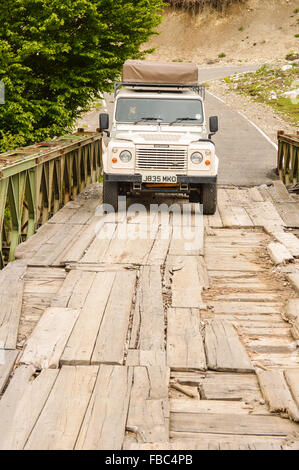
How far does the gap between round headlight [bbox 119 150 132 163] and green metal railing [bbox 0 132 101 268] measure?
112 centimetres

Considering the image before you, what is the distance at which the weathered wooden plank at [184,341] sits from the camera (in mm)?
4258

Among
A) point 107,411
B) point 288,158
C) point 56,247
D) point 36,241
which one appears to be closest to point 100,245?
point 56,247

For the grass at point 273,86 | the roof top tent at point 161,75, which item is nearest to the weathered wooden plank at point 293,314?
the roof top tent at point 161,75

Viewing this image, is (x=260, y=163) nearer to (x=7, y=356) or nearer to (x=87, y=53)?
(x=87, y=53)

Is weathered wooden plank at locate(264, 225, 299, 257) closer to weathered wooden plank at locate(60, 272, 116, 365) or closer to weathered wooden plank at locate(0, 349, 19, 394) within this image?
weathered wooden plank at locate(60, 272, 116, 365)

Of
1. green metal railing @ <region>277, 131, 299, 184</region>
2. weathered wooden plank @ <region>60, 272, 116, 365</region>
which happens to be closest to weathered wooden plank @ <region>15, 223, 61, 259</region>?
weathered wooden plank @ <region>60, 272, 116, 365</region>

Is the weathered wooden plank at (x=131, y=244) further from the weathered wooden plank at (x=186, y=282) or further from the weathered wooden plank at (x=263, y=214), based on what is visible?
the weathered wooden plank at (x=263, y=214)

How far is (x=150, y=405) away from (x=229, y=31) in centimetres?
8152

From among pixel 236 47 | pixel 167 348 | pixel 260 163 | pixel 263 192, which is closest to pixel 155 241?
pixel 167 348

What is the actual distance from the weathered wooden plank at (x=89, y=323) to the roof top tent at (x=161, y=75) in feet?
21.1

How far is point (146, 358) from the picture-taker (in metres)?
4.30

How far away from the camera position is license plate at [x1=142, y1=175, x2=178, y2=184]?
10133 millimetres

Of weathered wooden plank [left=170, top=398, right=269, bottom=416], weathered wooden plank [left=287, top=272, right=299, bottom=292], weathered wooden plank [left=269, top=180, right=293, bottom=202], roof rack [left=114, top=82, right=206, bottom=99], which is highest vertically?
roof rack [left=114, top=82, right=206, bottom=99]

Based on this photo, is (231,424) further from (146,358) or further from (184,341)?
(184,341)
